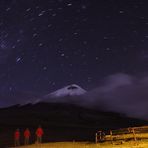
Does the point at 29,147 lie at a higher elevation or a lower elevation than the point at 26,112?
lower

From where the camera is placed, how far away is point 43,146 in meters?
38.8

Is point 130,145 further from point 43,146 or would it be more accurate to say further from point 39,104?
point 39,104

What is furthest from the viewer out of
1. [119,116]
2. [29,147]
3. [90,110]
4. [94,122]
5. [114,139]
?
[90,110]

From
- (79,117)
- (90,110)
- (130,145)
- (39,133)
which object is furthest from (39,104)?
(130,145)

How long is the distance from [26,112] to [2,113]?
6296 mm

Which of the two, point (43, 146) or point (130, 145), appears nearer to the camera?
point (130, 145)

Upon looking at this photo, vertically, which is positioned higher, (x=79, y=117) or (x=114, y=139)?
(x=79, y=117)

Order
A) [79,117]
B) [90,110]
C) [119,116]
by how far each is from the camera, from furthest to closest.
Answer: [90,110] < [119,116] < [79,117]

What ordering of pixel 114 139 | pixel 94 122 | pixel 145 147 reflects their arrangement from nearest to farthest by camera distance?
pixel 145 147 < pixel 114 139 < pixel 94 122

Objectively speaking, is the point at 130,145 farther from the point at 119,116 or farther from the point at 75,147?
the point at 119,116

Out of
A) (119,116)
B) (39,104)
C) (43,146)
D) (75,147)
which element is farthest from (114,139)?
(39,104)

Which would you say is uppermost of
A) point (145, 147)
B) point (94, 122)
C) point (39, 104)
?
point (39, 104)

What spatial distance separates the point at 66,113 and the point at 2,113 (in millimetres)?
17607

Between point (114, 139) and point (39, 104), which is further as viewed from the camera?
point (39, 104)
